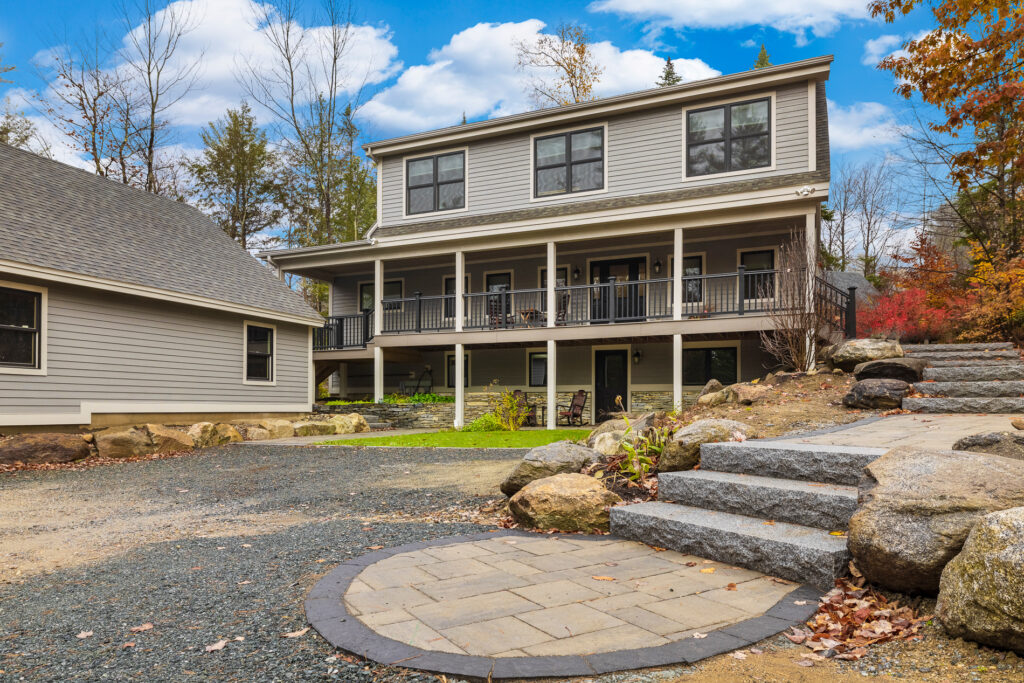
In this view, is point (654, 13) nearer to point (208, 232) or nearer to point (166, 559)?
point (208, 232)

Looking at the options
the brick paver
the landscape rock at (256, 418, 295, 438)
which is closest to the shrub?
the landscape rock at (256, 418, 295, 438)

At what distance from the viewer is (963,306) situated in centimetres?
1257

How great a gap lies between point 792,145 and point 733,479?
37.0ft

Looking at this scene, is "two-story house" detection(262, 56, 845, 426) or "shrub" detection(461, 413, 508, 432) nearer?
"two-story house" detection(262, 56, 845, 426)

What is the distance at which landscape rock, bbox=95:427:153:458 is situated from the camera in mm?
10078

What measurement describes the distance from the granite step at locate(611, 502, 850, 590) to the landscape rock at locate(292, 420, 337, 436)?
10.6 metres

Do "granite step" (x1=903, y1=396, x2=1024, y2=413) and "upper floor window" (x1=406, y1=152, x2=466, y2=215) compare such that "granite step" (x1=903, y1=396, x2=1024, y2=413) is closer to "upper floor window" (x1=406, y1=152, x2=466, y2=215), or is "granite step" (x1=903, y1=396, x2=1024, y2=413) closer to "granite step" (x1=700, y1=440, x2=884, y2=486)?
"granite step" (x1=700, y1=440, x2=884, y2=486)

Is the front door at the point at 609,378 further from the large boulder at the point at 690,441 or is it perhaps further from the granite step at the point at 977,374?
the large boulder at the point at 690,441

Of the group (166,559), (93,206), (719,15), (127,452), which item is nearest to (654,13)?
(719,15)

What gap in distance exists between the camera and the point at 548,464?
5434 mm

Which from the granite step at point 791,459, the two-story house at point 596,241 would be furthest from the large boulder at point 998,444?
the two-story house at point 596,241

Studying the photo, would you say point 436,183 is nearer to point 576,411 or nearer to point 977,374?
point 576,411

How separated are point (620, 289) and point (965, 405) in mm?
9877

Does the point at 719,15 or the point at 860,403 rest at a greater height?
the point at 719,15
